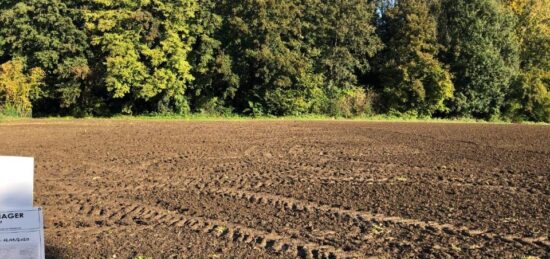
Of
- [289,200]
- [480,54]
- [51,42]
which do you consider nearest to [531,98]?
[480,54]

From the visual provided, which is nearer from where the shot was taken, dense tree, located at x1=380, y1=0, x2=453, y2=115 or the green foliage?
the green foliage

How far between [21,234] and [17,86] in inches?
1599

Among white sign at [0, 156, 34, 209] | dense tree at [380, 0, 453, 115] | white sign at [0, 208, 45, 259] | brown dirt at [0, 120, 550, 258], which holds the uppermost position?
dense tree at [380, 0, 453, 115]

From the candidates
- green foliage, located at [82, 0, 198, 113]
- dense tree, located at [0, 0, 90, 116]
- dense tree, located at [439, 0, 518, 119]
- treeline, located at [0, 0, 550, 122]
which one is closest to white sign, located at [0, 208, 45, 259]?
green foliage, located at [82, 0, 198, 113]

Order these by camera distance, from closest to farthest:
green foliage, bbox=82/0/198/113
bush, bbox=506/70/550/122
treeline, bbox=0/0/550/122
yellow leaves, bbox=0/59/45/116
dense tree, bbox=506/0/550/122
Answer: yellow leaves, bbox=0/59/45/116
green foliage, bbox=82/0/198/113
treeline, bbox=0/0/550/122
bush, bbox=506/70/550/122
dense tree, bbox=506/0/550/122

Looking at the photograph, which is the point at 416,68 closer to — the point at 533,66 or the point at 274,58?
the point at 533,66

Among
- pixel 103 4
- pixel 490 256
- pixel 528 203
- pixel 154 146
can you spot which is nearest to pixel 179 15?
pixel 103 4

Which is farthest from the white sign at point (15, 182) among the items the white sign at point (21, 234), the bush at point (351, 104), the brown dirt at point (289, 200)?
the bush at point (351, 104)

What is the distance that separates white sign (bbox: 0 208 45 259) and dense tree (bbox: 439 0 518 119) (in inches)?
1820

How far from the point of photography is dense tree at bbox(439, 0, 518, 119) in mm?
46688

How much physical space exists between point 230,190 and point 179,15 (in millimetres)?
32408

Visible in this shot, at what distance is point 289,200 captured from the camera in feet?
34.3

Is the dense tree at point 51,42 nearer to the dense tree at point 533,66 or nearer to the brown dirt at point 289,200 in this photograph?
the brown dirt at point 289,200

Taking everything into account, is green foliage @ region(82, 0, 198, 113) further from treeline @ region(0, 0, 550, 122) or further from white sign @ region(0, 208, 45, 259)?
white sign @ region(0, 208, 45, 259)
